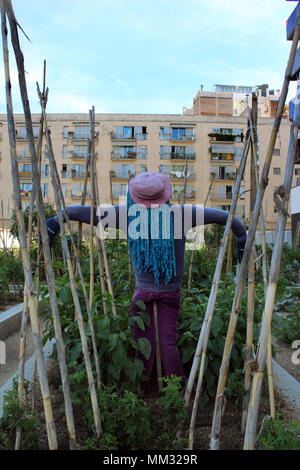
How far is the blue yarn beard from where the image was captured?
2.32 meters

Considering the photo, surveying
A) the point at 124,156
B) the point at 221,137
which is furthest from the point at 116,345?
the point at 221,137

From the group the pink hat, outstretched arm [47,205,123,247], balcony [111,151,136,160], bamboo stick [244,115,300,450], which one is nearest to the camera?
bamboo stick [244,115,300,450]

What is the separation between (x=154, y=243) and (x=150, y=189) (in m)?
0.32

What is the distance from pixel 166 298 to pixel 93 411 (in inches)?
31.8

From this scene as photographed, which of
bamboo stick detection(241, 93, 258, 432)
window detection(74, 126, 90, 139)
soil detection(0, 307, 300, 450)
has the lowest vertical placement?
soil detection(0, 307, 300, 450)

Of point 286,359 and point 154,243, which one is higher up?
→ point 154,243

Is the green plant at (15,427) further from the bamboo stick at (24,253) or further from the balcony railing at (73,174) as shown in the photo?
the balcony railing at (73,174)

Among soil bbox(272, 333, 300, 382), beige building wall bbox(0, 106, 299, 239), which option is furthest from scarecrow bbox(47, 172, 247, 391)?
beige building wall bbox(0, 106, 299, 239)

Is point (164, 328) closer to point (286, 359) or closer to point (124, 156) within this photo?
point (286, 359)

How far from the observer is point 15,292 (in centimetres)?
690

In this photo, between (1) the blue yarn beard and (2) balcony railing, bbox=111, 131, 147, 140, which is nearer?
(1) the blue yarn beard

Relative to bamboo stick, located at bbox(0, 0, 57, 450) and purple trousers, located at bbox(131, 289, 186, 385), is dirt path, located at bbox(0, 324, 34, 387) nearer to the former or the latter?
purple trousers, located at bbox(131, 289, 186, 385)

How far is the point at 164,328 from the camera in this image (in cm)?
240

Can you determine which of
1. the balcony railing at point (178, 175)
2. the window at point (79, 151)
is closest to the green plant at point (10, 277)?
the balcony railing at point (178, 175)
